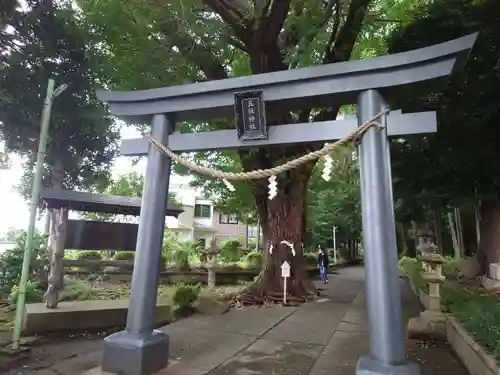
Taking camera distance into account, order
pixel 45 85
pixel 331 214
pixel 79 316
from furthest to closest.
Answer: pixel 331 214 → pixel 45 85 → pixel 79 316

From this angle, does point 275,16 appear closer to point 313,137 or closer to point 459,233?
point 313,137

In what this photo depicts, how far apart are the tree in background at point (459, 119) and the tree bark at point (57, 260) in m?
→ 7.52

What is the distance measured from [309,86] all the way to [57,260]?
6675mm

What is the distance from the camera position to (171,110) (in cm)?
480

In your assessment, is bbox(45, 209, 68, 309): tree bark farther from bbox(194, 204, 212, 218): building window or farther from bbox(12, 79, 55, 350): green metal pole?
bbox(194, 204, 212, 218): building window

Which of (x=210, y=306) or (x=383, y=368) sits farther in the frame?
(x=210, y=306)

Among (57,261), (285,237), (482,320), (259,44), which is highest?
(259,44)

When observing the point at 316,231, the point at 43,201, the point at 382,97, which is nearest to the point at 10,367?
the point at 43,201

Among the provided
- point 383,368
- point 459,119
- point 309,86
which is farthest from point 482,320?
point 459,119

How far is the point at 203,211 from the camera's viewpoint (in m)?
37.5

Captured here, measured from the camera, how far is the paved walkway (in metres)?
4.72

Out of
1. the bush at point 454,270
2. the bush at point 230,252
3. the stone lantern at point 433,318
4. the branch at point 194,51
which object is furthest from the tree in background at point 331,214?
the stone lantern at point 433,318

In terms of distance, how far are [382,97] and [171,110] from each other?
102 inches

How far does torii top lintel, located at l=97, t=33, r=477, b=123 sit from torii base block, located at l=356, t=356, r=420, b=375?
2732 mm
